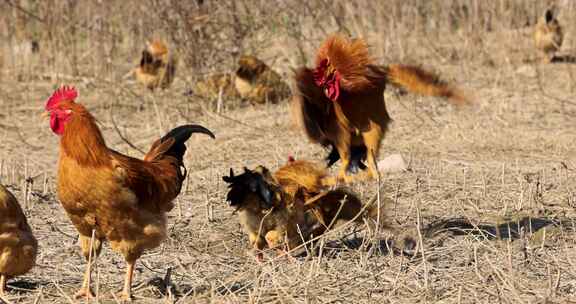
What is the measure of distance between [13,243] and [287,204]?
1638 mm

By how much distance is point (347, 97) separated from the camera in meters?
6.30

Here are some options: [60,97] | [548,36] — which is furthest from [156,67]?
[60,97]

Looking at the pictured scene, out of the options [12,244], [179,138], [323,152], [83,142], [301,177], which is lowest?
[323,152]

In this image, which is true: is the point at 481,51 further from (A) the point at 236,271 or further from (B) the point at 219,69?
(A) the point at 236,271

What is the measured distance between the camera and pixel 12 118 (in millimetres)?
10680

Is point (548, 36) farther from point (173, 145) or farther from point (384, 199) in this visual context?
point (173, 145)

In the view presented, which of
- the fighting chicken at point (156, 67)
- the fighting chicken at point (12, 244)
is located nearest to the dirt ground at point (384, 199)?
the fighting chicken at point (12, 244)

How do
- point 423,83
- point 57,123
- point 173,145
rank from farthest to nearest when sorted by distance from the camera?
point 423,83 < point 173,145 < point 57,123

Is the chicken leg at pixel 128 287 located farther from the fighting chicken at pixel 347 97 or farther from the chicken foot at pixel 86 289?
the fighting chicken at pixel 347 97

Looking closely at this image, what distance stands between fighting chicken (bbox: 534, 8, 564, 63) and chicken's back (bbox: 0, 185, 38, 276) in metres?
9.83

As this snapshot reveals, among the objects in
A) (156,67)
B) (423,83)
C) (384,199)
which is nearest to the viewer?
(384,199)

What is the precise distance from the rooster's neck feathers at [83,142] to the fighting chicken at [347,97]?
199 centimetres

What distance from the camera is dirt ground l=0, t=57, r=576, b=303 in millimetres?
4480

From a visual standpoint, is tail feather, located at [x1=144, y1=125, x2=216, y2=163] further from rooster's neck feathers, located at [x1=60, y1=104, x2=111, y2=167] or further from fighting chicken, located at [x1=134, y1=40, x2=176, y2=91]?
fighting chicken, located at [x1=134, y1=40, x2=176, y2=91]
